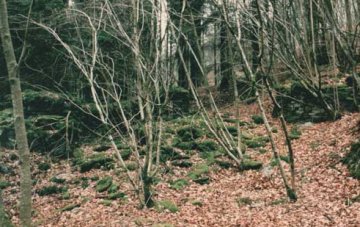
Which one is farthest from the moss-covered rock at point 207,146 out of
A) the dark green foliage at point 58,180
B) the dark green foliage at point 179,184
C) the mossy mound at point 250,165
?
the dark green foliage at point 58,180

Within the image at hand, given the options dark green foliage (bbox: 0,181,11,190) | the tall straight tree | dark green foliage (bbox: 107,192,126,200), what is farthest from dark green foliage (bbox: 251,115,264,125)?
the tall straight tree

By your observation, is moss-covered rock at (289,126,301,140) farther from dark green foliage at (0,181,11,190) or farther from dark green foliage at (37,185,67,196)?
dark green foliage at (0,181,11,190)

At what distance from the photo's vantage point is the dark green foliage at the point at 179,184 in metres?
12.6

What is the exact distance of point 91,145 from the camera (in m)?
17.4

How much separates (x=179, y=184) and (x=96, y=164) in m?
3.90

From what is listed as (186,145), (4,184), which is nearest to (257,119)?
(186,145)

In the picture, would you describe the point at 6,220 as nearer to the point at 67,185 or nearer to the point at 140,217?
the point at 140,217

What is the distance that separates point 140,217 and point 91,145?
8.01m

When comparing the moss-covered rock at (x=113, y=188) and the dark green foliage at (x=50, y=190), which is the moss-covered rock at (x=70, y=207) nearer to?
the moss-covered rock at (x=113, y=188)

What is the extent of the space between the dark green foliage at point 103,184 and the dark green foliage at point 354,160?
23.3 ft

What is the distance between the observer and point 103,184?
13359 millimetres

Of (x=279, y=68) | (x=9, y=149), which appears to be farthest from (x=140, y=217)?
(x=279, y=68)

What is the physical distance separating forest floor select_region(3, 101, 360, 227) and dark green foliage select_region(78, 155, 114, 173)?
10.2 inches

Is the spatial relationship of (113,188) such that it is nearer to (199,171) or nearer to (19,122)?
(199,171)
